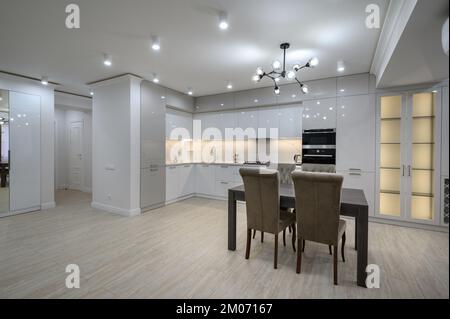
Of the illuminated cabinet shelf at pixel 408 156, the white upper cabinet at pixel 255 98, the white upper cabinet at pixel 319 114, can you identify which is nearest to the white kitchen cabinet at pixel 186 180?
the white upper cabinet at pixel 255 98

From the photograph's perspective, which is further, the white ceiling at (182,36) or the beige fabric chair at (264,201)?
the beige fabric chair at (264,201)

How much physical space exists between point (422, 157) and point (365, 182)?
0.88 meters

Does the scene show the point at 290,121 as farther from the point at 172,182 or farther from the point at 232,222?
the point at 172,182

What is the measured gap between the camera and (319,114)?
4.17 meters

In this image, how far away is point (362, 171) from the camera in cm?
387

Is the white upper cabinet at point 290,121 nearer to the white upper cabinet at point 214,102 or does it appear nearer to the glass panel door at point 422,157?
the white upper cabinet at point 214,102

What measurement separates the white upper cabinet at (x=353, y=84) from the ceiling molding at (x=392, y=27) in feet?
2.59

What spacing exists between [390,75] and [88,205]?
5941 mm

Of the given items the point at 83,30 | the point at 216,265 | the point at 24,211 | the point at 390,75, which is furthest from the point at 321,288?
the point at 24,211

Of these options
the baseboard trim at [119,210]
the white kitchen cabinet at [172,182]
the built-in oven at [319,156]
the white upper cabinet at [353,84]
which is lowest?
the baseboard trim at [119,210]

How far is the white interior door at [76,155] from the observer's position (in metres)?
6.60

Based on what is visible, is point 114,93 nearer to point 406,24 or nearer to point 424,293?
point 406,24

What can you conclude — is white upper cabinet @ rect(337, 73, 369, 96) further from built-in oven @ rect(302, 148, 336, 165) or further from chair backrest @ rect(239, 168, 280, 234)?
chair backrest @ rect(239, 168, 280, 234)

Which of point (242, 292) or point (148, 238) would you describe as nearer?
point (242, 292)
